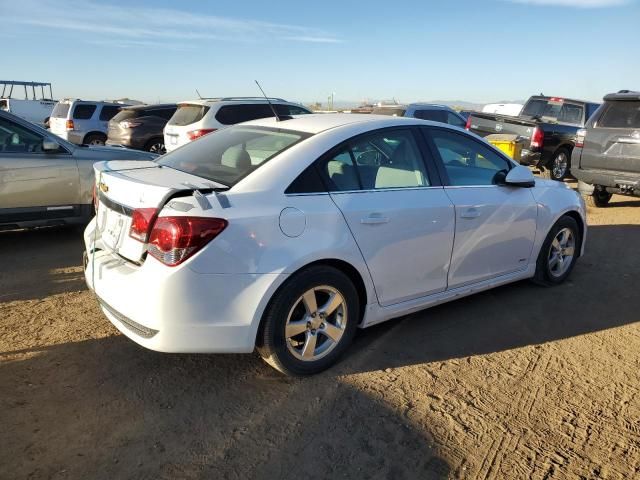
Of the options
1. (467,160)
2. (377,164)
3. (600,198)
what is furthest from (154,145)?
(377,164)

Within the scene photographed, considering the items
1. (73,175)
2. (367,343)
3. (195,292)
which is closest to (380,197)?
(367,343)

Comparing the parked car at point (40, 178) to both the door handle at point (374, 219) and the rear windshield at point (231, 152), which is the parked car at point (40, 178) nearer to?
the rear windshield at point (231, 152)

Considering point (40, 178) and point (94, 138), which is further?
point (94, 138)

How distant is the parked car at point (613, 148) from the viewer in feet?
26.1

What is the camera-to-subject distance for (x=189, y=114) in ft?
34.7

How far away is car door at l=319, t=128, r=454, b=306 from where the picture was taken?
11.1ft

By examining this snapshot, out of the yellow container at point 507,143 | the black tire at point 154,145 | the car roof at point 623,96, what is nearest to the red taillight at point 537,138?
the yellow container at point 507,143

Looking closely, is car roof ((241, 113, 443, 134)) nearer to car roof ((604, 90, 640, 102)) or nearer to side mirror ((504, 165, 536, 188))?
side mirror ((504, 165, 536, 188))

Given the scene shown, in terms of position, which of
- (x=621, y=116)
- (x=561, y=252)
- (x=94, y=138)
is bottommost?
(x=94, y=138)

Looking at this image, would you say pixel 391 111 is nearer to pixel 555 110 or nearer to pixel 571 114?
pixel 555 110

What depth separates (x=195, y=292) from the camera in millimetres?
2822

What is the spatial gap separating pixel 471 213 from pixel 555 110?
1113 centimetres

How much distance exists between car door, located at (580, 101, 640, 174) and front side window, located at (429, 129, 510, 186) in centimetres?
457

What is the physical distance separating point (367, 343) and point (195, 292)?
1494mm
